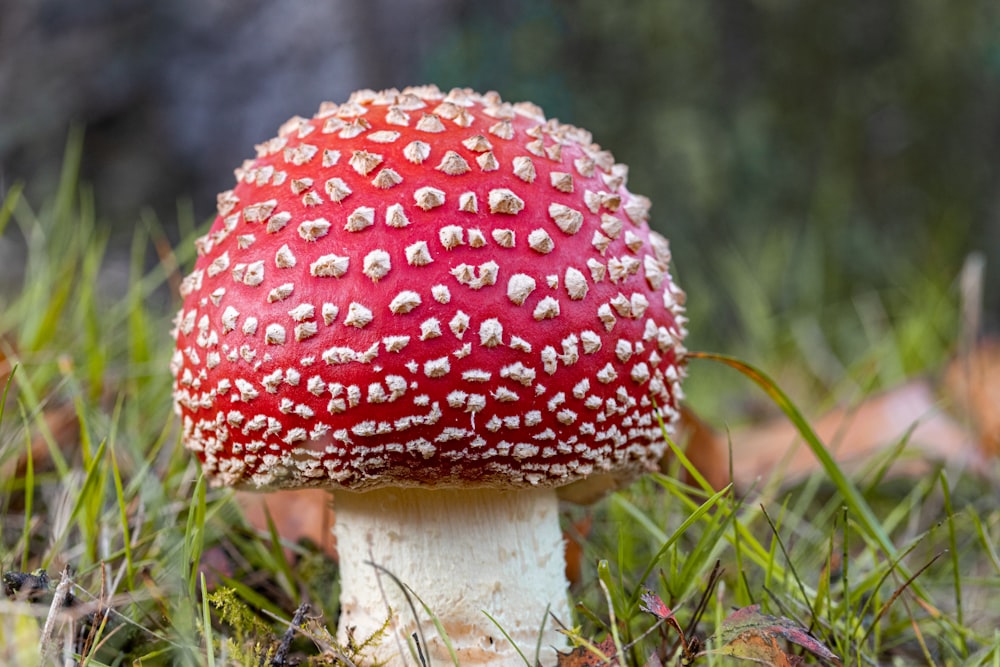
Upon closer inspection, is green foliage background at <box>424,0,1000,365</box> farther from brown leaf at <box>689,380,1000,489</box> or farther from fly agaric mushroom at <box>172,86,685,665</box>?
fly agaric mushroom at <box>172,86,685,665</box>

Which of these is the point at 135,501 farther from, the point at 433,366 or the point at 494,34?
the point at 494,34

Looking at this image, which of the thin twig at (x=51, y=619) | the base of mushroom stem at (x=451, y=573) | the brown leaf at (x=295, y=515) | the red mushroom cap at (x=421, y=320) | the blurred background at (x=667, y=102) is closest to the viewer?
the thin twig at (x=51, y=619)

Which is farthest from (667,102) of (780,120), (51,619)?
(51,619)

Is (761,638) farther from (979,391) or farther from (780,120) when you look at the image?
(780,120)

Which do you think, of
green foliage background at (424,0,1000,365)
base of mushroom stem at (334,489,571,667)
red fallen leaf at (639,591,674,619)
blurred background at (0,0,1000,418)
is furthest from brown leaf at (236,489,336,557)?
green foliage background at (424,0,1000,365)

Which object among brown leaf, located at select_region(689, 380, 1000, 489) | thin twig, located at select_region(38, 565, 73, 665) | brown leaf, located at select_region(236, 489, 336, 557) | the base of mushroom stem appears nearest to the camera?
thin twig, located at select_region(38, 565, 73, 665)

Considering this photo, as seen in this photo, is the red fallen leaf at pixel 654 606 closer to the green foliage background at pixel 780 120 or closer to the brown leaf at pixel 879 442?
the brown leaf at pixel 879 442

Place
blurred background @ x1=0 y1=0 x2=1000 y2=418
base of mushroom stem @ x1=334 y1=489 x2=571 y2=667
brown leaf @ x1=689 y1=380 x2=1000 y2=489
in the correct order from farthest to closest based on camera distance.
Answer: blurred background @ x1=0 y1=0 x2=1000 y2=418, brown leaf @ x1=689 y1=380 x2=1000 y2=489, base of mushroom stem @ x1=334 y1=489 x2=571 y2=667

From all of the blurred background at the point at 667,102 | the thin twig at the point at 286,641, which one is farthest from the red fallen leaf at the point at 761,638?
the blurred background at the point at 667,102
